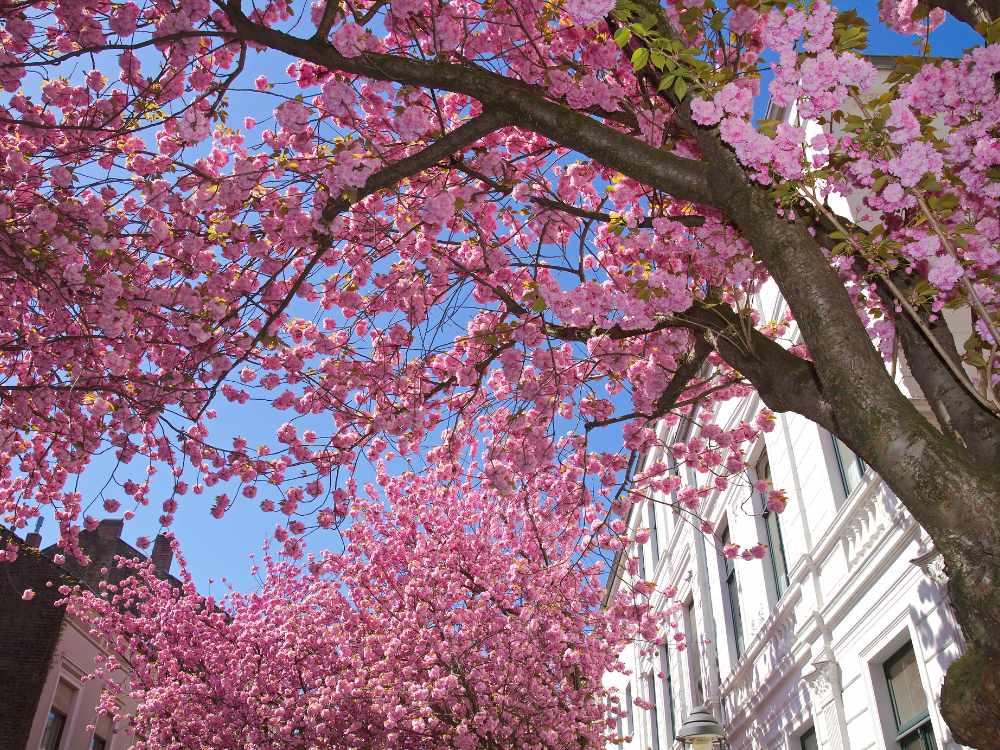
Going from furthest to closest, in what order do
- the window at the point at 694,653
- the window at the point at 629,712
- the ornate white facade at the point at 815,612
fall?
the window at the point at 629,712 < the window at the point at 694,653 < the ornate white facade at the point at 815,612

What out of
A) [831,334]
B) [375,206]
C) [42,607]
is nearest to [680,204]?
[375,206]

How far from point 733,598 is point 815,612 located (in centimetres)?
455

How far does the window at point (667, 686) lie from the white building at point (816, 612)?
125 centimetres

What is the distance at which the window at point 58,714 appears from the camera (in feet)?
61.3

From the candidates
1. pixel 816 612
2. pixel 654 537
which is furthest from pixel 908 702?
pixel 654 537

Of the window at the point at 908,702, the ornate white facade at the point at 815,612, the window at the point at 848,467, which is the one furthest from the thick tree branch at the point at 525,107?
the window at the point at 908,702

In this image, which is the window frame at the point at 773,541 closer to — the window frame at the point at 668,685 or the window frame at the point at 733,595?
the window frame at the point at 733,595

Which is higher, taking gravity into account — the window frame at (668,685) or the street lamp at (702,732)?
the window frame at (668,685)

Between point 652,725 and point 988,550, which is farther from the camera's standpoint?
point 652,725

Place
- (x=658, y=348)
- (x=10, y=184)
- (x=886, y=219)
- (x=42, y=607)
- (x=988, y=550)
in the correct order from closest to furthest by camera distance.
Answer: (x=988, y=550) < (x=886, y=219) < (x=10, y=184) < (x=658, y=348) < (x=42, y=607)

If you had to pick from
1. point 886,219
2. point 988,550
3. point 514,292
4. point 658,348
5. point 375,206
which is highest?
point 375,206

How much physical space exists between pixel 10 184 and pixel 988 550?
7.65 meters

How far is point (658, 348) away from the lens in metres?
7.84

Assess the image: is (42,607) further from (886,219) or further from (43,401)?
(886,219)
